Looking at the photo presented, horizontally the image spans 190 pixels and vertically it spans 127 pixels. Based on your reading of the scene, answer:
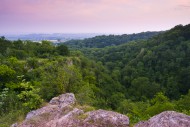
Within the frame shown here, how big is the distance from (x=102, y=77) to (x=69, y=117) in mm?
44650

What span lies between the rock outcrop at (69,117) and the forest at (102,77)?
0.74m

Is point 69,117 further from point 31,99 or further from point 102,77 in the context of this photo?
point 102,77

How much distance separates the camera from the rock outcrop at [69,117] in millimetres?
7349

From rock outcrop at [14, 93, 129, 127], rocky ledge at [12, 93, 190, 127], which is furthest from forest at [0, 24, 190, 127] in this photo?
rocky ledge at [12, 93, 190, 127]

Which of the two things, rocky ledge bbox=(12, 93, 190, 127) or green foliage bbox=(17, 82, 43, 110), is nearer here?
rocky ledge bbox=(12, 93, 190, 127)

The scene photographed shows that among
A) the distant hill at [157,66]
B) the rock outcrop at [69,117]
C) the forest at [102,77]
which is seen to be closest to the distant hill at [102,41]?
the forest at [102,77]

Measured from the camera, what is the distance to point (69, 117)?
780 centimetres

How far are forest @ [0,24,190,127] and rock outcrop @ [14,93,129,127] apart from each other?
29.1 inches

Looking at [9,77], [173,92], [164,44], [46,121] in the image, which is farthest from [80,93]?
[164,44]

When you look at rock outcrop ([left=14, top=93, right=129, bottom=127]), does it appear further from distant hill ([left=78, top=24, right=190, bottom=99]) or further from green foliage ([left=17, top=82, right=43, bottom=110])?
distant hill ([left=78, top=24, right=190, bottom=99])

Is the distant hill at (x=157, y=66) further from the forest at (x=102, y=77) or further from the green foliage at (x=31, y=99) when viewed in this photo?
the green foliage at (x=31, y=99)

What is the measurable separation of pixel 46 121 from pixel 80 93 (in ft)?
7.94

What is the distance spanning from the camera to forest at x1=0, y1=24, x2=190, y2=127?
34.0 feet

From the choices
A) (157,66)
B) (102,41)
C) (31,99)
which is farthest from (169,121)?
(102,41)
